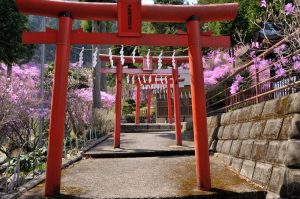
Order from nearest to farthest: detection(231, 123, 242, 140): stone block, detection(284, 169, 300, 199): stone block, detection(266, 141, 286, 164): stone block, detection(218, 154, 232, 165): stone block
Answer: detection(284, 169, 300, 199): stone block → detection(266, 141, 286, 164): stone block → detection(231, 123, 242, 140): stone block → detection(218, 154, 232, 165): stone block

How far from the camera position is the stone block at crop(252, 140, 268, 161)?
5048 millimetres

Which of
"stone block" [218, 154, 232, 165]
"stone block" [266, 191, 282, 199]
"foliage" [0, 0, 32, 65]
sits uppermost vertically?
"foliage" [0, 0, 32, 65]

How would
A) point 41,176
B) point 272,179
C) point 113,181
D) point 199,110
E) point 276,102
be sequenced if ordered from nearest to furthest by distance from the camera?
point 272,179 → point 276,102 → point 199,110 → point 113,181 → point 41,176

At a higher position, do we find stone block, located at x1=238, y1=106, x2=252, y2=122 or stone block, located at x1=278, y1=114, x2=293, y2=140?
stone block, located at x1=238, y1=106, x2=252, y2=122

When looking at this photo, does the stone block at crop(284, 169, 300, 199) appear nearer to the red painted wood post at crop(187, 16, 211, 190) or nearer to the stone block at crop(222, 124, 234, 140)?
the red painted wood post at crop(187, 16, 211, 190)

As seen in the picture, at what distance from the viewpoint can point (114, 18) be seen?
5.81m

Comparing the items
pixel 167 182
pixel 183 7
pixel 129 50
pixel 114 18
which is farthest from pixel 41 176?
pixel 129 50

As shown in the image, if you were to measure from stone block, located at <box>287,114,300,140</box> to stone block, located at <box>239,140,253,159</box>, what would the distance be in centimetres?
140

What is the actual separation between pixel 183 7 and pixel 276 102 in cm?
215

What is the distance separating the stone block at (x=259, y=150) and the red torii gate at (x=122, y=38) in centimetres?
78

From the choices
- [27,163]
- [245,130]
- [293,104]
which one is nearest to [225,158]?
[245,130]

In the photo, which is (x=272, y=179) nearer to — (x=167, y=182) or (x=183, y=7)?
(x=167, y=182)

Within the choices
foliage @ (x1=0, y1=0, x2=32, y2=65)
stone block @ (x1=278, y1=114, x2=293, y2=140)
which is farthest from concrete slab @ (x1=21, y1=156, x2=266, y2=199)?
foliage @ (x1=0, y1=0, x2=32, y2=65)

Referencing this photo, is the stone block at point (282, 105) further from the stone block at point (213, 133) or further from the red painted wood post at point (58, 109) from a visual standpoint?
the stone block at point (213, 133)
